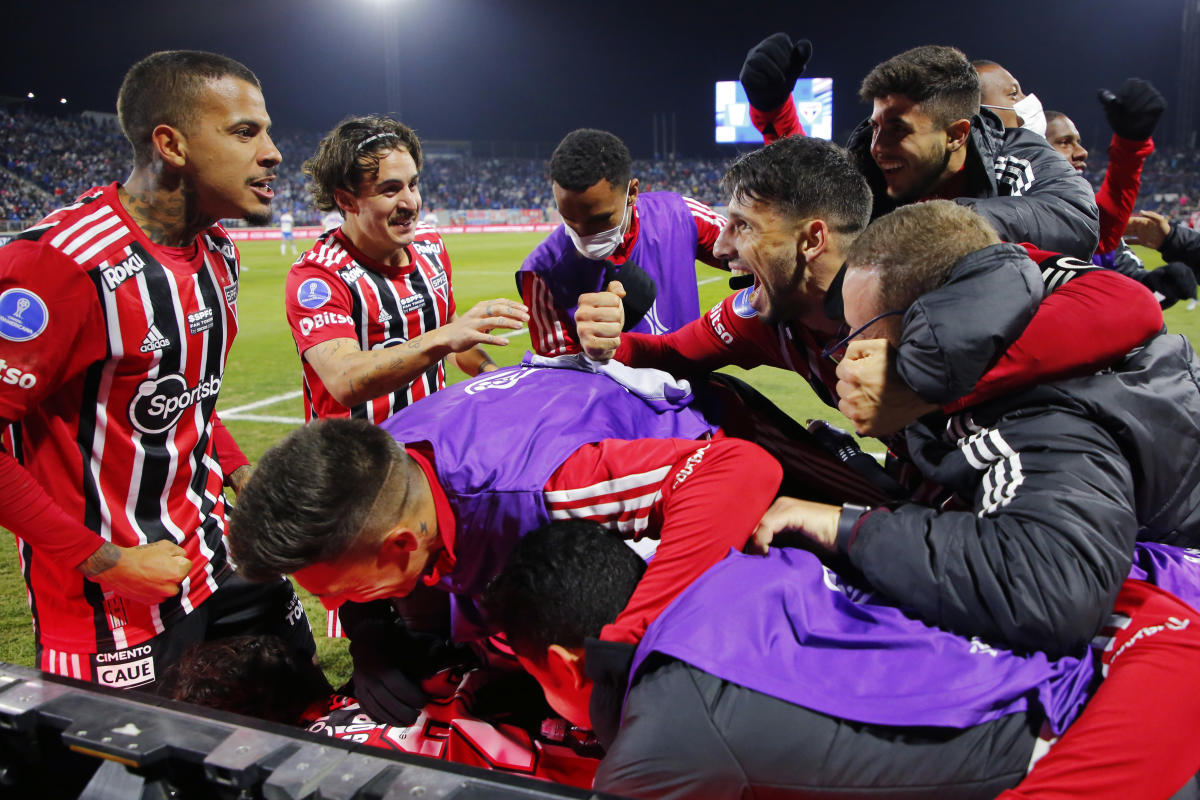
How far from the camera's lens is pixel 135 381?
2.29m

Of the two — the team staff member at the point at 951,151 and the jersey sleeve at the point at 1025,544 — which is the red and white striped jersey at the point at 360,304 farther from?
the jersey sleeve at the point at 1025,544

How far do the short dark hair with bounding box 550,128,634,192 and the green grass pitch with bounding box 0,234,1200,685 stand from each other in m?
2.18

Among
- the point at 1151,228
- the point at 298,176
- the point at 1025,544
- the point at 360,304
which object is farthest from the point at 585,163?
the point at 298,176

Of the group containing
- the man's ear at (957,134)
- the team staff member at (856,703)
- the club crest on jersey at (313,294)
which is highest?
the man's ear at (957,134)

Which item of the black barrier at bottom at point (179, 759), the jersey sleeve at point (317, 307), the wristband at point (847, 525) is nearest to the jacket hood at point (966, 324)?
the wristband at point (847, 525)

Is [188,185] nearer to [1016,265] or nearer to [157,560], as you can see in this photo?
[157,560]

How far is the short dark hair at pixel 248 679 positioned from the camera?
7.16 ft

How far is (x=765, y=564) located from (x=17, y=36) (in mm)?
45965

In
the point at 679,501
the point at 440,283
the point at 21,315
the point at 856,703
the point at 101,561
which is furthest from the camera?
the point at 440,283

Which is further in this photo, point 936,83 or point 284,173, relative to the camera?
point 284,173

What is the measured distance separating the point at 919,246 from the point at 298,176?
49.1 metres

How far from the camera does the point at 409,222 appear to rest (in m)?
3.23

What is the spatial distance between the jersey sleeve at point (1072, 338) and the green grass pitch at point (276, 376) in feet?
9.16

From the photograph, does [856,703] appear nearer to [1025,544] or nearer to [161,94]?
[1025,544]
